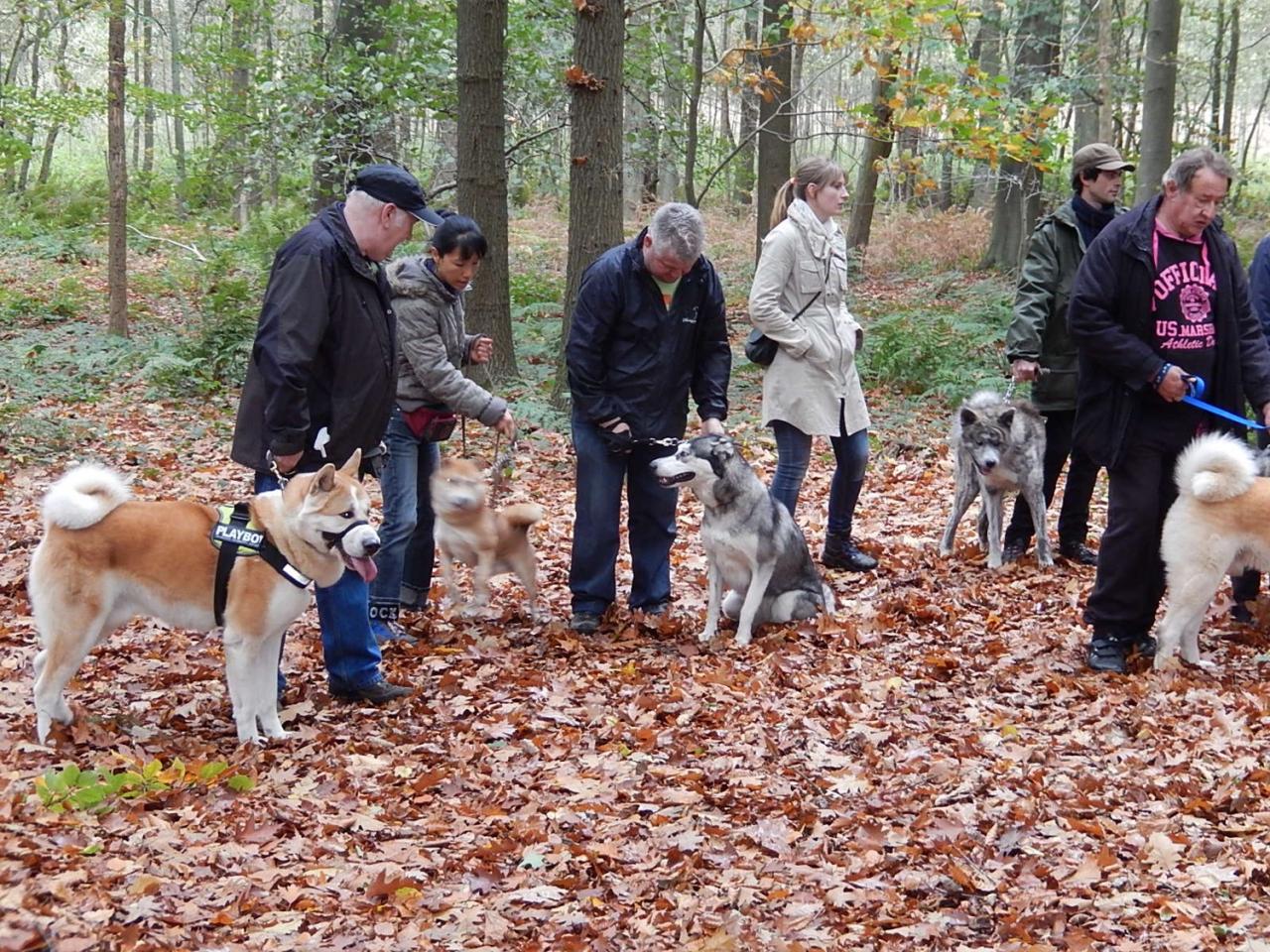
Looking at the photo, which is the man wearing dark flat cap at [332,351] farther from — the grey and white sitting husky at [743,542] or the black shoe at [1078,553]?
the black shoe at [1078,553]

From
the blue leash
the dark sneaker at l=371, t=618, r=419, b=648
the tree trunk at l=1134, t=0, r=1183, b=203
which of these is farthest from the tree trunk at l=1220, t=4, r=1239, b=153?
the dark sneaker at l=371, t=618, r=419, b=648

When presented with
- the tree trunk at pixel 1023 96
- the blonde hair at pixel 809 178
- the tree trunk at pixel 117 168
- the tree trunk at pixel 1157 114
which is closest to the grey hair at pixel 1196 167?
the blonde hair at pixel 809 178

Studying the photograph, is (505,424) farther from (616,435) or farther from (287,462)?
(287,462)

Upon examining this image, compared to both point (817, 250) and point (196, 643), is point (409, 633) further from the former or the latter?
point (817, 250)

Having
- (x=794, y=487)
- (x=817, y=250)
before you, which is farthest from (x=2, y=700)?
(x=817, y=250)

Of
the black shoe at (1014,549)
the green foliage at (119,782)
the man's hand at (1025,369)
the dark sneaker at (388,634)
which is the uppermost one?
the man's hand at (1025,369)

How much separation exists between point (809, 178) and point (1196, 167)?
252 cm

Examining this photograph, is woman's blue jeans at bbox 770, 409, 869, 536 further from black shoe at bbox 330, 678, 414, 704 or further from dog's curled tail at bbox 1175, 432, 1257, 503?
→ black shoe at bbox 330, 678, 414, 704

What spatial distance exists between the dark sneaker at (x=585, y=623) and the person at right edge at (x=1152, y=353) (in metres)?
2.86

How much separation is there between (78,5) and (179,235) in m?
8.32

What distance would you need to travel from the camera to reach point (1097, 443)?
595cm

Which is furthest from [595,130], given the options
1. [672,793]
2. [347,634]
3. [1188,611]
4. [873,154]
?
[873,154]

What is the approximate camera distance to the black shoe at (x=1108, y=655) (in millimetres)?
6078

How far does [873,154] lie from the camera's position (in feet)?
64.0
